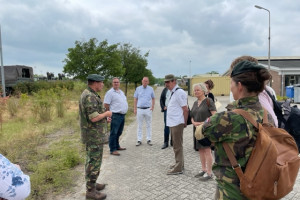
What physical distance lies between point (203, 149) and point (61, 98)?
30.0 feet

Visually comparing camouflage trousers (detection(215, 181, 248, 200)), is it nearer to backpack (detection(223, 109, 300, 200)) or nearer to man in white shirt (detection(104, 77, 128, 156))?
backpack (detection(223, 109, 300, 200))

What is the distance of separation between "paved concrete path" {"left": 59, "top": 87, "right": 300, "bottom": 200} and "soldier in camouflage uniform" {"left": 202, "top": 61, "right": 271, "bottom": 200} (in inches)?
82.4

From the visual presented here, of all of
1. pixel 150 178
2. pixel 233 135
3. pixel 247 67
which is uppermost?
pixel 247 67

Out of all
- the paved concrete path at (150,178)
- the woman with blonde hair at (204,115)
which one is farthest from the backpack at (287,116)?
the woman with blonde hair at (204,115)

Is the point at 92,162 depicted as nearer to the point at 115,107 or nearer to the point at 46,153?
the point at 115,107

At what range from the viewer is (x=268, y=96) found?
208 centimetres

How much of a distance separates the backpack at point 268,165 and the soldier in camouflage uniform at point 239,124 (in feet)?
0.14

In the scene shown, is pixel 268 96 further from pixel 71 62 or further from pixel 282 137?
pixel 71 62

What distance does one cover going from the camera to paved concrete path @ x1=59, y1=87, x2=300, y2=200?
3.62 m

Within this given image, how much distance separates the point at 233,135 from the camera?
1.53 m

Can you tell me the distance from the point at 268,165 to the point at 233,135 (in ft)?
0.89

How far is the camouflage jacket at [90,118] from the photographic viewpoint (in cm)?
335

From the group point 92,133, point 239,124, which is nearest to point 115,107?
point 92,133

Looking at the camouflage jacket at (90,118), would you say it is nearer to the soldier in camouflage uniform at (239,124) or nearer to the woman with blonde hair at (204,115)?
the woman with blonde hair at (204,115)
